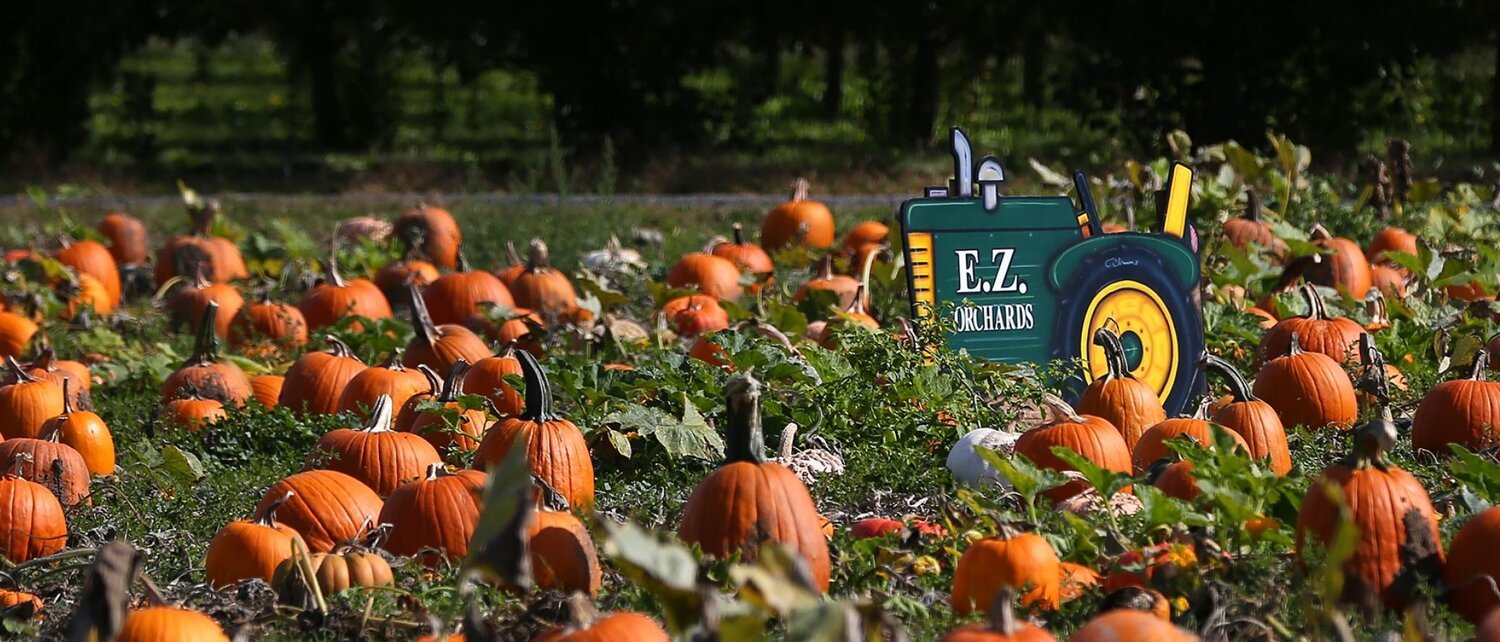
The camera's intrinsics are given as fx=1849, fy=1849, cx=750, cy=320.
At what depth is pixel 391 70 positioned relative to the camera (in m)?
24.1

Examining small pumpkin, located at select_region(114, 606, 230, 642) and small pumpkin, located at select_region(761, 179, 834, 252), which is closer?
small pumpkin, located at select_region(114, 606, 230, 642)

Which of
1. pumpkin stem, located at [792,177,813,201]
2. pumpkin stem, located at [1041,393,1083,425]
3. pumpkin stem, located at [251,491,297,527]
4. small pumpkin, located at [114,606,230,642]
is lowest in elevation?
pumpkin stem, located at [251,491,297,527]

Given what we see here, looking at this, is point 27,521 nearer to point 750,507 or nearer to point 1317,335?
point 750,507

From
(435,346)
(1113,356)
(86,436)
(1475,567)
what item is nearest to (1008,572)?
(1475,567)

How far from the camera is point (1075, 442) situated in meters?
5.06

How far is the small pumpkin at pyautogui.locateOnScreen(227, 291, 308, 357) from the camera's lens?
334 inches

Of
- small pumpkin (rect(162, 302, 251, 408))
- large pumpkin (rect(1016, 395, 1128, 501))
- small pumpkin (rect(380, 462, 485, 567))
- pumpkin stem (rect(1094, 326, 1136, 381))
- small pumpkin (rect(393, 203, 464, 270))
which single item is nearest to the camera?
small pumpkin (rect(380, 462, 485, 567))

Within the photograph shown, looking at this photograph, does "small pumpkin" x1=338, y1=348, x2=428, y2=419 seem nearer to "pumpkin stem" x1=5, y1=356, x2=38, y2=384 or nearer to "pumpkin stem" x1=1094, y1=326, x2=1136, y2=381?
"pumpkin stem" x1=5, y1=356, x2=38, y2=384

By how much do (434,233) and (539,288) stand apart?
2841 mm

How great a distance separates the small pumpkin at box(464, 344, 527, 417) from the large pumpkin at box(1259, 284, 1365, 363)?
2.76m

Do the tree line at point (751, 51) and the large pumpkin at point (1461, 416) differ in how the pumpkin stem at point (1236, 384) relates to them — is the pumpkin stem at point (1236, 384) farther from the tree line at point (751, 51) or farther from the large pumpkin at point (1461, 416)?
the tree line at point (751, 51)

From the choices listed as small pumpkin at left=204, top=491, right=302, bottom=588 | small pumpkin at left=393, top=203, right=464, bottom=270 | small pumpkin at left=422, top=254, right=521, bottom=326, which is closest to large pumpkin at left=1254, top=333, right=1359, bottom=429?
small pumpkin at left=204, top=491, right=302, bottom=588

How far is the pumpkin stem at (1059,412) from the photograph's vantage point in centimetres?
516

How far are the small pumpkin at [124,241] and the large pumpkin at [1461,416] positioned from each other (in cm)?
898
